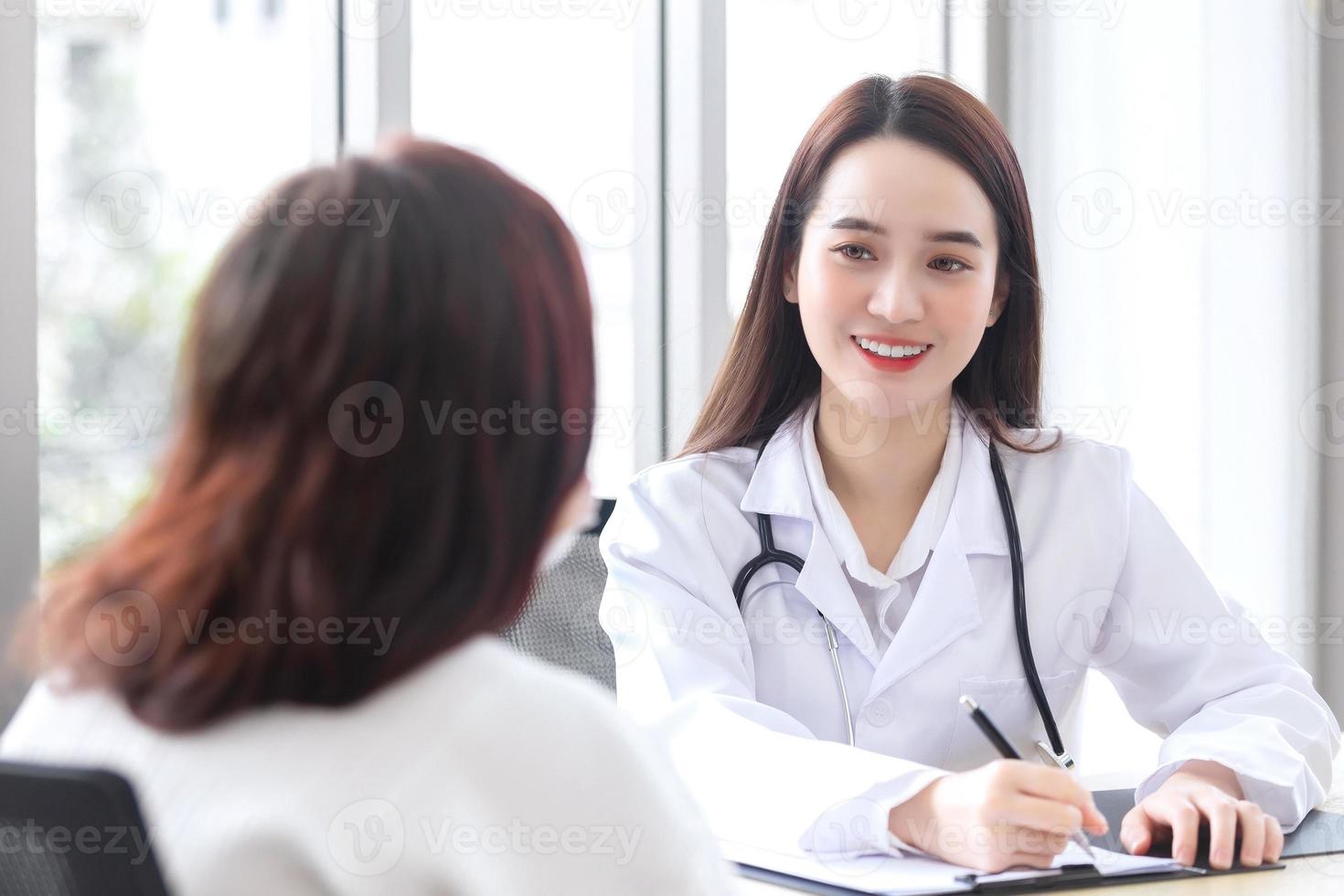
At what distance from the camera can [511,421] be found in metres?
0.65

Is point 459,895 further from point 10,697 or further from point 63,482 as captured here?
point 63,482

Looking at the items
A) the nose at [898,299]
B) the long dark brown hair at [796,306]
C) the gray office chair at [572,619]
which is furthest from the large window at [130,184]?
the nose at [898,299]

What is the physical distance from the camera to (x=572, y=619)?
4.99ft

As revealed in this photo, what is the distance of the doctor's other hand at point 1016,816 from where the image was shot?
0.97 metres

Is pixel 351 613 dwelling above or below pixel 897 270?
below

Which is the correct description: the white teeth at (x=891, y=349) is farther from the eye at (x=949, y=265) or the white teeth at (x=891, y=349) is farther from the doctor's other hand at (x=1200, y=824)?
the doctor's other hand at (x=1200, y=824)

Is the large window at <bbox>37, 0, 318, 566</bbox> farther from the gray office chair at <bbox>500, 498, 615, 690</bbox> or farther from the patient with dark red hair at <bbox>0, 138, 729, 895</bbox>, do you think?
the patient with dark red hair at <bbox>0, 138, 729, 895</bbox>

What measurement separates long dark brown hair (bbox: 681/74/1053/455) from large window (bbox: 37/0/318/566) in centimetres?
67

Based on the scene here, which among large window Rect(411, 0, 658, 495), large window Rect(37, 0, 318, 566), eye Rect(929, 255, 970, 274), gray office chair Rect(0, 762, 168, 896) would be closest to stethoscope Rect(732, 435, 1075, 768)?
eye Rect(929, 255, 970, 274)

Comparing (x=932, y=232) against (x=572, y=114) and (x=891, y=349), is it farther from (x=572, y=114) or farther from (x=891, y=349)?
(x=572, y=114)

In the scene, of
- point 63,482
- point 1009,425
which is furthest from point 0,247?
point 1009,425

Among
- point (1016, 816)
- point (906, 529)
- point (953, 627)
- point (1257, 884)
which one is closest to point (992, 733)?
point (1016, 816)

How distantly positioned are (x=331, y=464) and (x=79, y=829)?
193mm

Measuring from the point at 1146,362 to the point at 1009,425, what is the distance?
1.11 m
